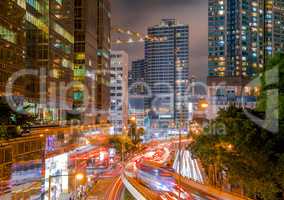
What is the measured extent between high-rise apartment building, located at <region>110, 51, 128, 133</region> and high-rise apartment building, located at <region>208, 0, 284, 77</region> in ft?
158

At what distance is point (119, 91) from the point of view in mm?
137125

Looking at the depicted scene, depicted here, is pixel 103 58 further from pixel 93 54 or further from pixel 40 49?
pixel 40 49

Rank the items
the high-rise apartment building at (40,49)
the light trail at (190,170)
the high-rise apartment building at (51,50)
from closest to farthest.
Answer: the high-rise apartment building at (40,49) → the high-rise apartment building at (51,50) → the light trail at (190,170)

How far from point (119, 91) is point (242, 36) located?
62584 millimetres

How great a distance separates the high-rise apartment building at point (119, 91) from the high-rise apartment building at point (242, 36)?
48237mm

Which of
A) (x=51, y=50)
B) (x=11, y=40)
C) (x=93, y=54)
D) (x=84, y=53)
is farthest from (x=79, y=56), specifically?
(x=11, y=40)

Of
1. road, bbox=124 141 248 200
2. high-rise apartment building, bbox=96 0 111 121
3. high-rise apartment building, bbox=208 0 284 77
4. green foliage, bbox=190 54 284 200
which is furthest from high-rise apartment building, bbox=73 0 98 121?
high-rise apartment building, bbox=208 0 284 77

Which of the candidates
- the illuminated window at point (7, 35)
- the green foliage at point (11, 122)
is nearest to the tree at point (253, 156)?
the green foliage at point (11, 122)

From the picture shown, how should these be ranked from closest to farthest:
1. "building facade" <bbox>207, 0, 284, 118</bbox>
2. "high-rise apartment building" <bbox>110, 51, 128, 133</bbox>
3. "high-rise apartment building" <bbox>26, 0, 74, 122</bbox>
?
1. "high-rise apartment building" <bbox>26, 0, 74, 122</bbox>
2. "high-rise apartment building" <bbox>110, 51, 128, 133</bbox>
3. "building facade" <bbox>207, 0, 284, 118</bbox>

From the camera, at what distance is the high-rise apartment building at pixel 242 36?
582 feet

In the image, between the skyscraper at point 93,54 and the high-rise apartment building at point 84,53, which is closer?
the high-rise apartment building at point 84,53

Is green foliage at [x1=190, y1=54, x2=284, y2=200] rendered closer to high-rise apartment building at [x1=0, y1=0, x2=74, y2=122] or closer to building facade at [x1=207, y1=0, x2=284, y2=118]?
high-rise apartment building at [x1=0, y1=0, x2=74, y2=122]

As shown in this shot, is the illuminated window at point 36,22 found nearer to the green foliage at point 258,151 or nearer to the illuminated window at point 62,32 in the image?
the illuminated window at point 62,32

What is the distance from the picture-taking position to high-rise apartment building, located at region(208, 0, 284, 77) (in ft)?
582
